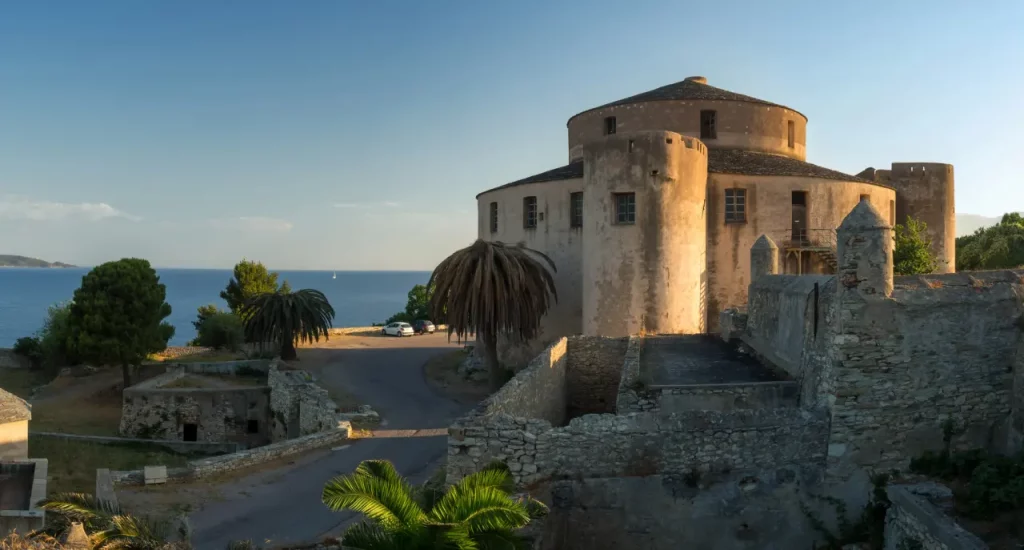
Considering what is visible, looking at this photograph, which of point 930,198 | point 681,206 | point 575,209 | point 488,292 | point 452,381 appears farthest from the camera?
point 930,198

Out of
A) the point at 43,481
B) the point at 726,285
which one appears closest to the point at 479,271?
the point at 726,285

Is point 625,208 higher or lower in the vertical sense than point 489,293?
higher

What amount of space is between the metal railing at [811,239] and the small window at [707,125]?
6473mm

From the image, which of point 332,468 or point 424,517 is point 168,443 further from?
point 424,517

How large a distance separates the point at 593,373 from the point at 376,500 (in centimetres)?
1305

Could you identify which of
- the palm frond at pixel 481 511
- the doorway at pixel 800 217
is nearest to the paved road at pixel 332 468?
the palm frond at pixel 481 511

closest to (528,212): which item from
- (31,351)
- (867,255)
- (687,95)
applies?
(687,95)

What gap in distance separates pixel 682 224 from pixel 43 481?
67.9ft

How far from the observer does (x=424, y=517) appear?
27.1 feet

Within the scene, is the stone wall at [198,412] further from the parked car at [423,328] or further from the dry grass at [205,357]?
the parked car at [423,328]

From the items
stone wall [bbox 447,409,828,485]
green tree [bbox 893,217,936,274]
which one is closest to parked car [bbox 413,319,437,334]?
green tree [bbox 893,217,936,274]

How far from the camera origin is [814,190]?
28.2m

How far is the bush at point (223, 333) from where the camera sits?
44.2 meters

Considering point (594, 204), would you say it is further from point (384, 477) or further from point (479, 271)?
point (384, 477)
